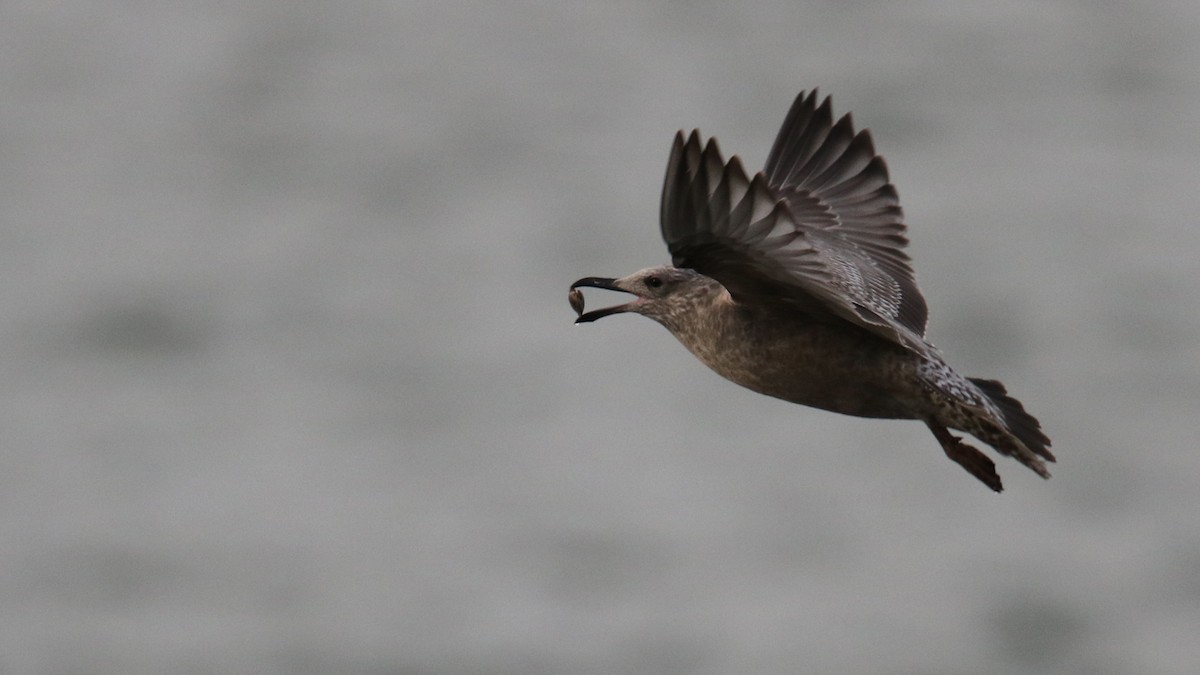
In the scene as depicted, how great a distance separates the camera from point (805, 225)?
10.3 m

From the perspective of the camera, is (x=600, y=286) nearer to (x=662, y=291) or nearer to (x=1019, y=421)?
(x=662, y=291)

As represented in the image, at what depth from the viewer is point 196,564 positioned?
133 ft

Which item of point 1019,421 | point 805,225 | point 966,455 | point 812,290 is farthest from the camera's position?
point 805,225

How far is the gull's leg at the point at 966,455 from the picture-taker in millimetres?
9344

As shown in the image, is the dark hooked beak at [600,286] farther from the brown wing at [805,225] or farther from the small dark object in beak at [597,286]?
the brown wing at [805,225]

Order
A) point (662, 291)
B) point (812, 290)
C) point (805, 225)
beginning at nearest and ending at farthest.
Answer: point (812, 290) < point (662, 291) < point (805, 225)

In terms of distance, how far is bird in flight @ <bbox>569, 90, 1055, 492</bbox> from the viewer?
26.3 feet

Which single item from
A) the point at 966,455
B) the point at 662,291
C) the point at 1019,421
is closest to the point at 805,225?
the point at 662,291

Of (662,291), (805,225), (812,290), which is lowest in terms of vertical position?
(812,290)

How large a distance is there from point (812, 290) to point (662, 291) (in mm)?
1350

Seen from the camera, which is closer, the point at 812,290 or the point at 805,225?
the point at 812,290

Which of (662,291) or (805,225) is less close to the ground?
(805,225)

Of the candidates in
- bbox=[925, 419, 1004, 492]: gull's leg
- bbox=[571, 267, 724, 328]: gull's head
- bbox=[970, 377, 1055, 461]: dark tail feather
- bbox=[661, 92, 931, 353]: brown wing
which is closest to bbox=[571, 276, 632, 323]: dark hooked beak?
bbox=[571, 267, 724, 328]: gull's head

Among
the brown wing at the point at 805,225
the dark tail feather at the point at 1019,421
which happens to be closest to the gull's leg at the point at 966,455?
the dark tail feather at the point at 1019,421
